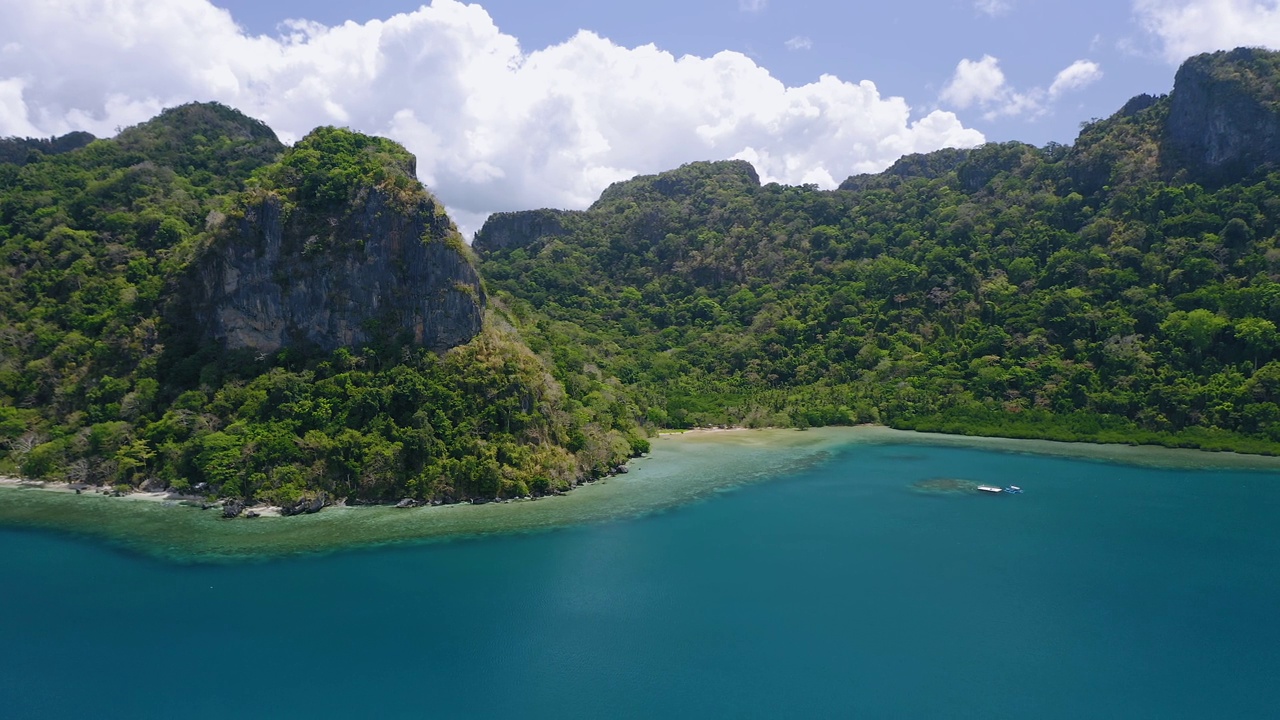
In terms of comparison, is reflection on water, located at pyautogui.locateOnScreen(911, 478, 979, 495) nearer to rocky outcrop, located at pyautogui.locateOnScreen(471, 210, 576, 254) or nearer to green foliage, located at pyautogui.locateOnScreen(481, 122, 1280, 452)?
green foliage, located at pyautogui.locateOnScreen(481, 122, 1280, 452)

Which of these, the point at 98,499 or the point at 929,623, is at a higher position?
the point at 98,499

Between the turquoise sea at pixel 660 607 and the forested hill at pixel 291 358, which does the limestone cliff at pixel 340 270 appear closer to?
the forested hill at pixel 291 358

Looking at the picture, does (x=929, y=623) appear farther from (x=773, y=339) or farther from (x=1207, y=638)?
(x=773, y=339)

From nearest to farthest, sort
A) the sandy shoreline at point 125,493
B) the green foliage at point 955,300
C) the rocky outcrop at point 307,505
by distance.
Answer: the rocky outcrop at point 307,505 → the sandy shoreline at point 125,493 → the green foliage at point 955,300

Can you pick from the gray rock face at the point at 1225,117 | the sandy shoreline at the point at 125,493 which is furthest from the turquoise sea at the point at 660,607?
the gray rock face at the point at 1225,117

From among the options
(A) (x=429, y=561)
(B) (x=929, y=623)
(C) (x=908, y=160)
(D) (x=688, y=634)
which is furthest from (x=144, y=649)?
(C) (x=908, y=160)

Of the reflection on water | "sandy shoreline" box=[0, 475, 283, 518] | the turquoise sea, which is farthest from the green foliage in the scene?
"sandy shoreline" box=[0, 475, 283, 518]
